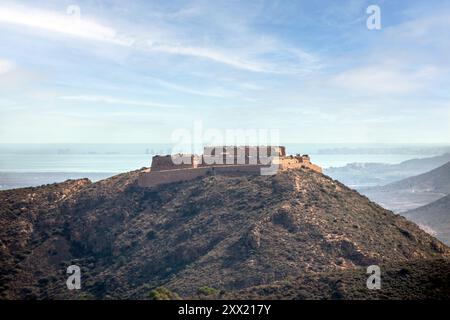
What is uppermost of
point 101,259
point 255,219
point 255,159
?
point 255,159

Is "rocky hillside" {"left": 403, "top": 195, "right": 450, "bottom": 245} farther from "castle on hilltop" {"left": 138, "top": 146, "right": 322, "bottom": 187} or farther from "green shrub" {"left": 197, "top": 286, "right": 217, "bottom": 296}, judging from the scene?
"green shrub" {"left": 197, "top": 286, "right": 217, "bottom": 296}

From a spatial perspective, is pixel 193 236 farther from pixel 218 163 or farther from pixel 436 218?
pixel 436 218

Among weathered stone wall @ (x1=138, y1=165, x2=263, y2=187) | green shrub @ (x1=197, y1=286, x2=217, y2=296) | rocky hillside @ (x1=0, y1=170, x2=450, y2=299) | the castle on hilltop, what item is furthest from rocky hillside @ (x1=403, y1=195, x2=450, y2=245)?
green shrub @ (x1=197, y1=286, x2=217, y2=296)

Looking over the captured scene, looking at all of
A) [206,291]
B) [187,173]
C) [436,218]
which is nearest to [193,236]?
[187,173]

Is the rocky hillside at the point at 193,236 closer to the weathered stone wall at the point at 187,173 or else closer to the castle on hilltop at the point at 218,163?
the weathered stone wall at the point at 187,173
